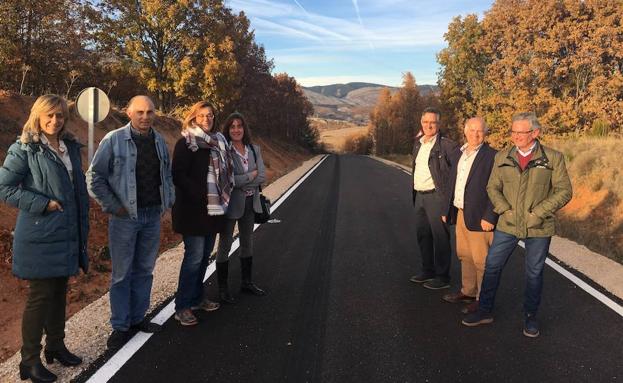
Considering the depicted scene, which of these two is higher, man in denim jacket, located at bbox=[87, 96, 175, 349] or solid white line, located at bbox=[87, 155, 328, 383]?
man in denim jacket, located at bbox=[87, 96, 175, 349]

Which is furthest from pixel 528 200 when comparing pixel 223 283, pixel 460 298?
pixel 223 283

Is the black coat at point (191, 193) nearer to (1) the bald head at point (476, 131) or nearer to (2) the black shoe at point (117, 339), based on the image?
(2) the black shoe at point (117, 339)

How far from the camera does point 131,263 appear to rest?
3.90m

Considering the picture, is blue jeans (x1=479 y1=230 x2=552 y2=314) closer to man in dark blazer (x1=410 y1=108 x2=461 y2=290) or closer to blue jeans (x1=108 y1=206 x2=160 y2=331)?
man in dark blazer (x1=410 y1=108 x2=461 y2=290)

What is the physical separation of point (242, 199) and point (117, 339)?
1.80 meters

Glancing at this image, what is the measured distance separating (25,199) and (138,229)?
95 centimetres

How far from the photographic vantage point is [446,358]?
148 inches

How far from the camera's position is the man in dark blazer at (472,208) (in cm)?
460

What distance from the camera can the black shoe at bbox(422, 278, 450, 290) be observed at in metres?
5.47

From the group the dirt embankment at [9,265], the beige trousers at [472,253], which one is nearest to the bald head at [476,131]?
the beige trousers at [472,253]

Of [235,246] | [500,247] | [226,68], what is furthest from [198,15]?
[500,247]

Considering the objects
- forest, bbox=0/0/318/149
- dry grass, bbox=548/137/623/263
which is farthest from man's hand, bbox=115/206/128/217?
forest, bbox=0/0/318/149

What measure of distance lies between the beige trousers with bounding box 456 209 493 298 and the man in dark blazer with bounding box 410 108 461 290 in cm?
33

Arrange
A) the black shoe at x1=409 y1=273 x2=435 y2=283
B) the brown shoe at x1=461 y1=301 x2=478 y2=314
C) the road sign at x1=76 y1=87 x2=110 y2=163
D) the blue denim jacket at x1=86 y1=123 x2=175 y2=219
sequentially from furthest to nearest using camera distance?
the road sign at x1=76 y1=87 x2=110 y2=163 → the black shoe at x1=409 y1=273 x2=435 y2=283 → the brown shoe at x1=461 y1=301 x2=478 y2=314 → the blue denim jacket at x1=86 y1=123 x2=175 y2=219
